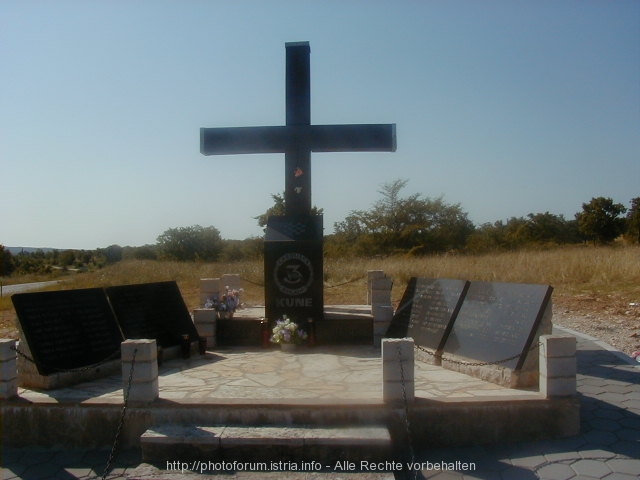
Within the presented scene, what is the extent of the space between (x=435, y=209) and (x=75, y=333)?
36.5 metres

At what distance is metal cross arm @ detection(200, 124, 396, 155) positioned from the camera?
27.6 feet

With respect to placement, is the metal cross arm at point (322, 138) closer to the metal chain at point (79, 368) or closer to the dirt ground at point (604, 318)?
the metal chain at point (79, 368)

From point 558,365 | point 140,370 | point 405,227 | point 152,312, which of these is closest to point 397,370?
point 558,365

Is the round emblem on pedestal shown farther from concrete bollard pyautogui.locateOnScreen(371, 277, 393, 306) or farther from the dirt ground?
the dirt ground

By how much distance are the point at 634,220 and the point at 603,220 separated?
258cm

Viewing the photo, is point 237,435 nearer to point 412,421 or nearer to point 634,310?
point 412,421

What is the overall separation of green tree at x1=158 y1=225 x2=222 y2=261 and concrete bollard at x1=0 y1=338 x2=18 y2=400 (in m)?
36.3

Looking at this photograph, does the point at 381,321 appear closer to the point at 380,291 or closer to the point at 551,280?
the point at 380,291

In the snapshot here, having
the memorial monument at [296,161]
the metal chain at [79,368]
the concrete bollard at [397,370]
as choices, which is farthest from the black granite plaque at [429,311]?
the metal chain at [79,368]

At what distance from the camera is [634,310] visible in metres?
11.0

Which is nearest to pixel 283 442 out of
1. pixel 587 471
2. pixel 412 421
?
pixel 412 421

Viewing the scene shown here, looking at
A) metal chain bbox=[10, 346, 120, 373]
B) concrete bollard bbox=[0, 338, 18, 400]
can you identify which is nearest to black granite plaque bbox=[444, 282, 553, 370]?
metal chain bbox=[10, 346, 120, 373]

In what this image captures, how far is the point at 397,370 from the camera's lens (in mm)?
5043

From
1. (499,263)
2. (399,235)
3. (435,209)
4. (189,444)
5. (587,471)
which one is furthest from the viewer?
(435,209)
